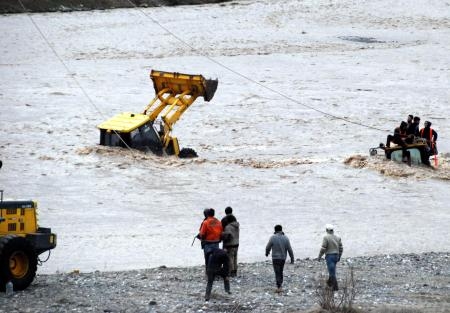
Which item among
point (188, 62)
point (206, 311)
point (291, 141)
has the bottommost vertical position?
point (206, 311)

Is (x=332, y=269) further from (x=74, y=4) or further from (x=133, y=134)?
(x=74, y=4)

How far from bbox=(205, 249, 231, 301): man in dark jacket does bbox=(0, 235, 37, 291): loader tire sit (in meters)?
2.79

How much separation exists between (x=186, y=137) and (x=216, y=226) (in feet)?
51.4

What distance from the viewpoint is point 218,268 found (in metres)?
17.7

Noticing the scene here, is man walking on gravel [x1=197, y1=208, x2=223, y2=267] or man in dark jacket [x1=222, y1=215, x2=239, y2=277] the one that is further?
man in dark jacket [x1=222, y1=215, x2=239, y2=277]

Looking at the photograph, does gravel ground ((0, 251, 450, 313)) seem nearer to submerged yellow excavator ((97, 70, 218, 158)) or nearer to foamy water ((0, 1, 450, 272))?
foamy water ((0, 1, 450, 272))

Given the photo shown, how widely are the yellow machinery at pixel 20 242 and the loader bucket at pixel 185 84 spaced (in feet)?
39.4

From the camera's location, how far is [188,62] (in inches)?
1711

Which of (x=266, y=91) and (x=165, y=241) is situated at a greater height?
(x=266, y=91)

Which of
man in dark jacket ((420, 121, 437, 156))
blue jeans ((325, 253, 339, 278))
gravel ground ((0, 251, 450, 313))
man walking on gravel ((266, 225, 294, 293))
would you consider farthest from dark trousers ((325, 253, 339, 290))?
man in dark jacket ((420, 121, 437, 156))

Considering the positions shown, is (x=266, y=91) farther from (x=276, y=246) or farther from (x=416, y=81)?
(x=276, y=246)

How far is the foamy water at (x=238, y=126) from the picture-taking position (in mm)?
24297

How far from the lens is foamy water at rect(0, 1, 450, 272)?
24.3m

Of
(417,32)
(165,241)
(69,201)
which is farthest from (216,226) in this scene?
(417,32)
